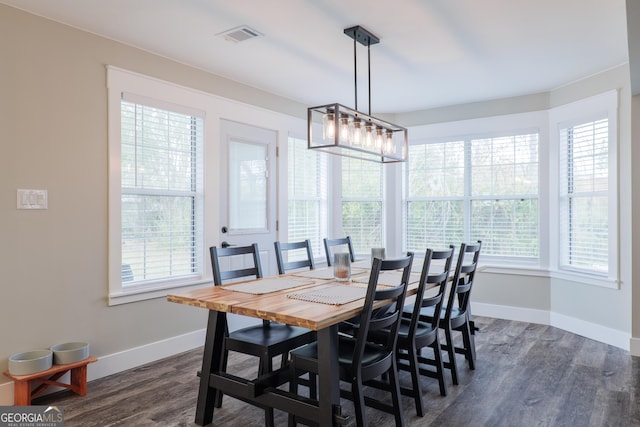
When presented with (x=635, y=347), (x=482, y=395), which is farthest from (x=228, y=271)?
(x=635, y=347)

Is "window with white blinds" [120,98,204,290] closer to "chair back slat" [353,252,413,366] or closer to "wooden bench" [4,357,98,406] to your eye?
"wooden bench" [4,357,98,406]

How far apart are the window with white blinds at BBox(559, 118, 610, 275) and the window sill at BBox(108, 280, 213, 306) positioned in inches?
150

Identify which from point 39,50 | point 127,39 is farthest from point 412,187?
point 39,50

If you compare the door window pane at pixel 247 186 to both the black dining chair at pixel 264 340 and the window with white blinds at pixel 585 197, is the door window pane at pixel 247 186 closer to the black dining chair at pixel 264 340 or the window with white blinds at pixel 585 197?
the black dining chair at pixel 264 340

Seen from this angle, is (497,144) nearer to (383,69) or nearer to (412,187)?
(412,187)

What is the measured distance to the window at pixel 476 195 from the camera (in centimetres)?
492

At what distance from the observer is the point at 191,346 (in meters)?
3.89

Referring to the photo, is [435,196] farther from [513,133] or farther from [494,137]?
[513,133]

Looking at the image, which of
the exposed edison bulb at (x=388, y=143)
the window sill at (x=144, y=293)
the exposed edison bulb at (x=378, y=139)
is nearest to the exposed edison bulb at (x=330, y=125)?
the exposed edison bulb at (x=378, y=139)

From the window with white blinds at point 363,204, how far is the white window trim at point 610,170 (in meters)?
2.04

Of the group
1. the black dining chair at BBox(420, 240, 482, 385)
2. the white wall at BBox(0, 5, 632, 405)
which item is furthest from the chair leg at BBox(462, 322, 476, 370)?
the white wall at BBox(0, 5, 632, 405)

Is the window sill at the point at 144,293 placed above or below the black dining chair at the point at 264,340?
above

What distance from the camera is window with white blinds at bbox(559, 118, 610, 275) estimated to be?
4.16 metres

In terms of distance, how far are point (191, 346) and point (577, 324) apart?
12.5ft
